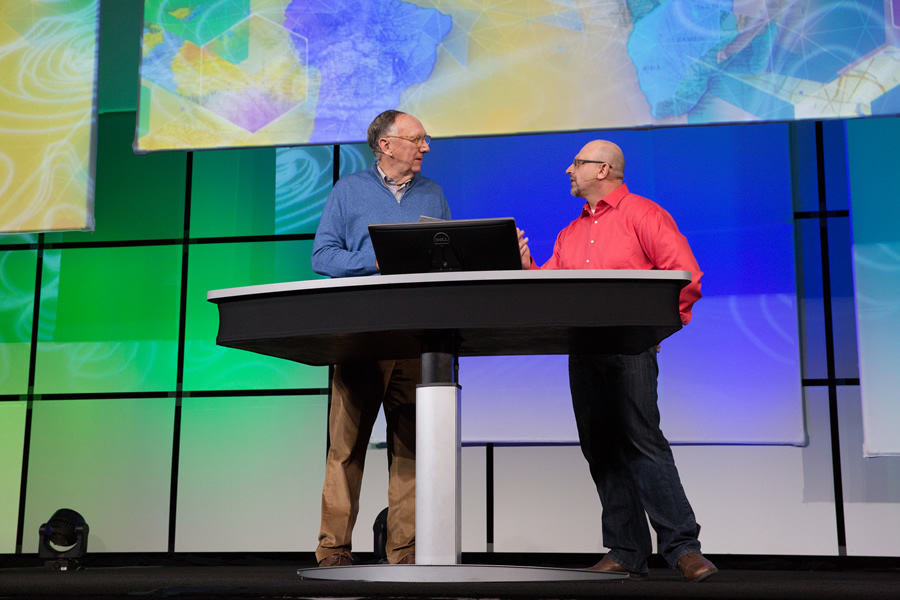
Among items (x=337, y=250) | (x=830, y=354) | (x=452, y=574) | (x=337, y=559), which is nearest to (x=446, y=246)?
(x=452, y=574)

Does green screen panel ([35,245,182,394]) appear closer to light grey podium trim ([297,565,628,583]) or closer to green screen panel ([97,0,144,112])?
green screen panel ([97,0,144,112])

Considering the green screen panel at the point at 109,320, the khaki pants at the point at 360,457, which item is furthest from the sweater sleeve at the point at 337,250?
the green screen panel at the point at 109,320

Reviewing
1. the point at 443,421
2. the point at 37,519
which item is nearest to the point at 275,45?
the point at 443,421

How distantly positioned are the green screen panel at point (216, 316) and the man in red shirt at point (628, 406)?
6.33ft

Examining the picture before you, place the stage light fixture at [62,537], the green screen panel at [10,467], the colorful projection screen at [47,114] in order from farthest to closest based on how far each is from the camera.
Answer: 1. the green screen panel at [10,467]
2. the colorful projection screen at [47,114]
3. the stage light fixture at [62,537]

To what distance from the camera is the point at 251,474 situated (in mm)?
4227

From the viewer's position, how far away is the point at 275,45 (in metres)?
3.69

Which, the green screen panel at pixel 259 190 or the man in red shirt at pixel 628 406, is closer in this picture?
the man in red shirt at pixel 628 406

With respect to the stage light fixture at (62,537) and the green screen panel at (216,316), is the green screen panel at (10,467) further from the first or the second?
the stage light fixture at (62,537)

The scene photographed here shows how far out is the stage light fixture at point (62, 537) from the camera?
3.31m

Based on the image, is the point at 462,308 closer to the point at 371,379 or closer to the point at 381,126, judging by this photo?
the point at 371,379

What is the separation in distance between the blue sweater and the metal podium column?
856mm

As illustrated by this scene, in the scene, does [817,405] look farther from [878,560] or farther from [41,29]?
[41,29]

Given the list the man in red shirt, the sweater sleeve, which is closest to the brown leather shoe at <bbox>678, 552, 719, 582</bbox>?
the man in red shirt
